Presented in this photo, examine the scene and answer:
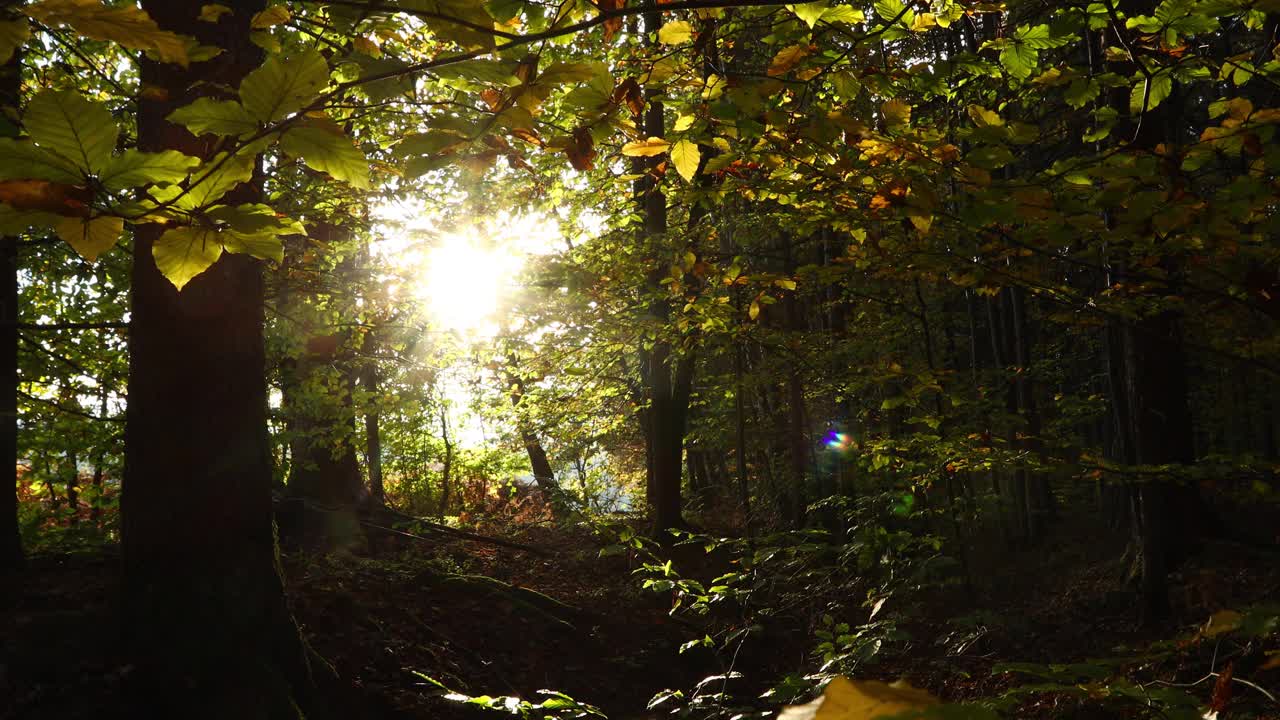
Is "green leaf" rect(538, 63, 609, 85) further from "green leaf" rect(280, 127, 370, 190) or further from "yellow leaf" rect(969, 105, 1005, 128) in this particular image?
"yellow leaf" rect(969, 105, 1005, 128)

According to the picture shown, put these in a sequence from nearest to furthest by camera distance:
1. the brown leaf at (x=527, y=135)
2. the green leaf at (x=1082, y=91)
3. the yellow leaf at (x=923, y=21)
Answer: the brown leaf at (x=527, y=135)
the yellow leaf at (x=923, y=21)
the green leaf at (x=1082, y=91)

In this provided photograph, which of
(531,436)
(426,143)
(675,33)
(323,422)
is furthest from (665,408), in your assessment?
(426,143)

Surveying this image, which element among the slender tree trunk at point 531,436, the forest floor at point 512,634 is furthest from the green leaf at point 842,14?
the slender tree trunk at point 531,436

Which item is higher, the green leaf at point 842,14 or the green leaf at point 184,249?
the green leaf at point 842,14

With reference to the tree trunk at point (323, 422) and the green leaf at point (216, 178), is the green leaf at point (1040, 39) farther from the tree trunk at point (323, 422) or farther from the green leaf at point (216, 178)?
the tree trunk at point (323, 422)

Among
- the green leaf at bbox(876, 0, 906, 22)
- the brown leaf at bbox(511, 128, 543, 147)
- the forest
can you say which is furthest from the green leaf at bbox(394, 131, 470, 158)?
the green leaf at bbox(876, 0, 906, 22)

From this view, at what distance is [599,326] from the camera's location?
8.56 m

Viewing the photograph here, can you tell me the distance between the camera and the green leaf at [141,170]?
0.92 m

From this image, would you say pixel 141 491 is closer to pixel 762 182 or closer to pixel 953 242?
pixel 762 182

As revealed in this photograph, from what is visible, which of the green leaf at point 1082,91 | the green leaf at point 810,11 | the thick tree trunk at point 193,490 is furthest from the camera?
the thick tree trunk at point 193,490

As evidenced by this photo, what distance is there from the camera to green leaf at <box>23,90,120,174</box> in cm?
86

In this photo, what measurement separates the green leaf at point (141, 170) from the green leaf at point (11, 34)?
0.28 metres

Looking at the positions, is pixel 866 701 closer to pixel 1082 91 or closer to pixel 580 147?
pixel 580 147

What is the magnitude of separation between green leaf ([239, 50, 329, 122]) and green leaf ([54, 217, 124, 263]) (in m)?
0.26
